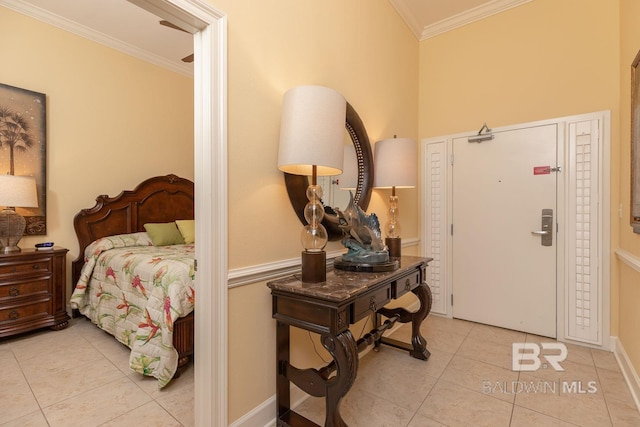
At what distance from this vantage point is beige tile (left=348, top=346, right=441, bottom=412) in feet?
6.09

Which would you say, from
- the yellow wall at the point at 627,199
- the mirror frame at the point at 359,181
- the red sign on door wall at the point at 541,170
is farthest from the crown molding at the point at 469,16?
the mirror frame at the point at 359,181

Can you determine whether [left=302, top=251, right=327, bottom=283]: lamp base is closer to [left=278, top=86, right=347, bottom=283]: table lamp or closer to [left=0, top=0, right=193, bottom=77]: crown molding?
[left=278, top=86, right=347, bottom=283]: table lamp

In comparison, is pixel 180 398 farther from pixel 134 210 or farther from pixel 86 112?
pixel 86 112

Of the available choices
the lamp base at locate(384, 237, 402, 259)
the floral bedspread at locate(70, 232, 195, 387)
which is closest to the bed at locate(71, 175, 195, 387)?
the floral bedspread at locate(70, 232, 195, 387)

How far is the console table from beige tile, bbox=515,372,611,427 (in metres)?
1.06

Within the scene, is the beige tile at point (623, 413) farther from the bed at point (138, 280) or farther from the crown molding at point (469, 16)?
the crown molding at point (469, 16)

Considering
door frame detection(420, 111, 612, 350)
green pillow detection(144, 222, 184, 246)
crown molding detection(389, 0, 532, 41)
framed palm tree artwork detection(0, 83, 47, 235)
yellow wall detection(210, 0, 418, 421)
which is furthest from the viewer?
green pillow detection(144, 222, 184, 246)

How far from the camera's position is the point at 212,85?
1308 mm

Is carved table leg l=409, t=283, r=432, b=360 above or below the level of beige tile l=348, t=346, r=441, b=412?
above

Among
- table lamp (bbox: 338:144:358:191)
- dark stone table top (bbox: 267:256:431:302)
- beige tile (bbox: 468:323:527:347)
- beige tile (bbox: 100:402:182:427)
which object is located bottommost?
beige tile (bbox: 468:323:527:347)

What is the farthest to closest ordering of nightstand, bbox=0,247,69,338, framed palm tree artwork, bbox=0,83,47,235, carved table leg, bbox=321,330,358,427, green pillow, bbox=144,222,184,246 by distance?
green pillow, bbox=144,222,184,246, framed palm tree artwork, bbox=0,83,47,235, nightstand, bbox=0,247,69,338, carved table leg, bbox=321,330,358,427

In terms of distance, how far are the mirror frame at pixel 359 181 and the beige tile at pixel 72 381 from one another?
1755 mm

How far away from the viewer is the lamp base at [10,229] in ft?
8.74

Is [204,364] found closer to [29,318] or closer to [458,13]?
[29,318]
